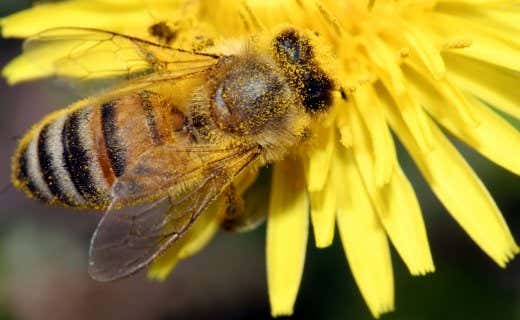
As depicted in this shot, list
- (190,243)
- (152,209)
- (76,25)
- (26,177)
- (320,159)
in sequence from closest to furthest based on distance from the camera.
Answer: (152,209)
(26,177)
(320,159)
(190,243)
(76,25)

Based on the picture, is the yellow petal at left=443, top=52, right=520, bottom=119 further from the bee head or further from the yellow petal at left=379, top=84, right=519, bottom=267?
the bee head

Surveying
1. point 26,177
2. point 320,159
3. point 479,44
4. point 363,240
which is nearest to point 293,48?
point 320,159

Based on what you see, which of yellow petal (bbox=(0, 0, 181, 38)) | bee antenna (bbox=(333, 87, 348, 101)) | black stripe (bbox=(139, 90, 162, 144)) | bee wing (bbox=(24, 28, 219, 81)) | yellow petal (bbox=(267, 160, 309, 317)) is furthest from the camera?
yellow petal (bbox=(0, 0, 181, 38))

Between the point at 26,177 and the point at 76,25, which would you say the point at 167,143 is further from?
the point at 76,25

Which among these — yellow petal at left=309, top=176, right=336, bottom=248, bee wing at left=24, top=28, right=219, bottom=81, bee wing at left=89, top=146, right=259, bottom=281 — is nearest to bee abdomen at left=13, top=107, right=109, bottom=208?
bee wing at left=89, top=146, right=259, bottom=281

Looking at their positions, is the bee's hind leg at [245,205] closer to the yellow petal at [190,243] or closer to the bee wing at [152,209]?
the yellow petal at [190,243]

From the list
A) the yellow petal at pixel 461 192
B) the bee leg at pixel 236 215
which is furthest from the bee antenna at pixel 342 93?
the bee leg at pixel 236 215

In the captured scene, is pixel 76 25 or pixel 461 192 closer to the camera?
pixel 461 192
